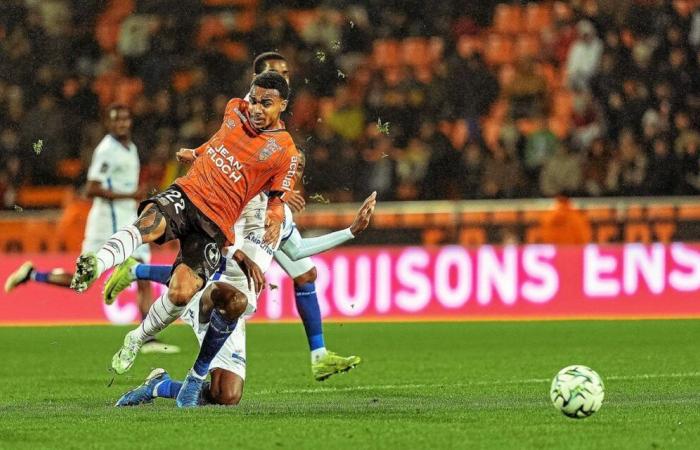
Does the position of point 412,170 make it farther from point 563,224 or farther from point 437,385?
point 437,385

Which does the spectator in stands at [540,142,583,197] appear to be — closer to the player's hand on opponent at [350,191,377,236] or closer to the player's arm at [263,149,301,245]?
the player's hand on opponent at [350,191,377,236]

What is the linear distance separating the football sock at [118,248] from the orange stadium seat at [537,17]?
12080 mm

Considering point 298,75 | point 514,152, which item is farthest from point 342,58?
point 514,152

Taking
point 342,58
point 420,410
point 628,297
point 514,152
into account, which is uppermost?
point 342,58

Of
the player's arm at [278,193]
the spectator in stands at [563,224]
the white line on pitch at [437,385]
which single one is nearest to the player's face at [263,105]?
the player's arm at [278,193]

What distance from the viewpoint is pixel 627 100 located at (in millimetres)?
17438

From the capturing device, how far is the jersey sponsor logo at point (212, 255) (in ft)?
24.8

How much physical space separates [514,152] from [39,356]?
7055 millimetres

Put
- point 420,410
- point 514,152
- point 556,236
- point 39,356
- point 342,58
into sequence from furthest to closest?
point 342,58
point 514,152
point 556,236
point 39,356
point 420,410

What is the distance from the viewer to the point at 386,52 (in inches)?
735

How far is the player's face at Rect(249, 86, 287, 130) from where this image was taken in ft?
25.8

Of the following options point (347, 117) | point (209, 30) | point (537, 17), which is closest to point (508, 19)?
point (537, 17)

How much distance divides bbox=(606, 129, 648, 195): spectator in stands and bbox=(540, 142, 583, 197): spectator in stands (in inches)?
14.9

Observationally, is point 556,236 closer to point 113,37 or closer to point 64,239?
point 64,239
